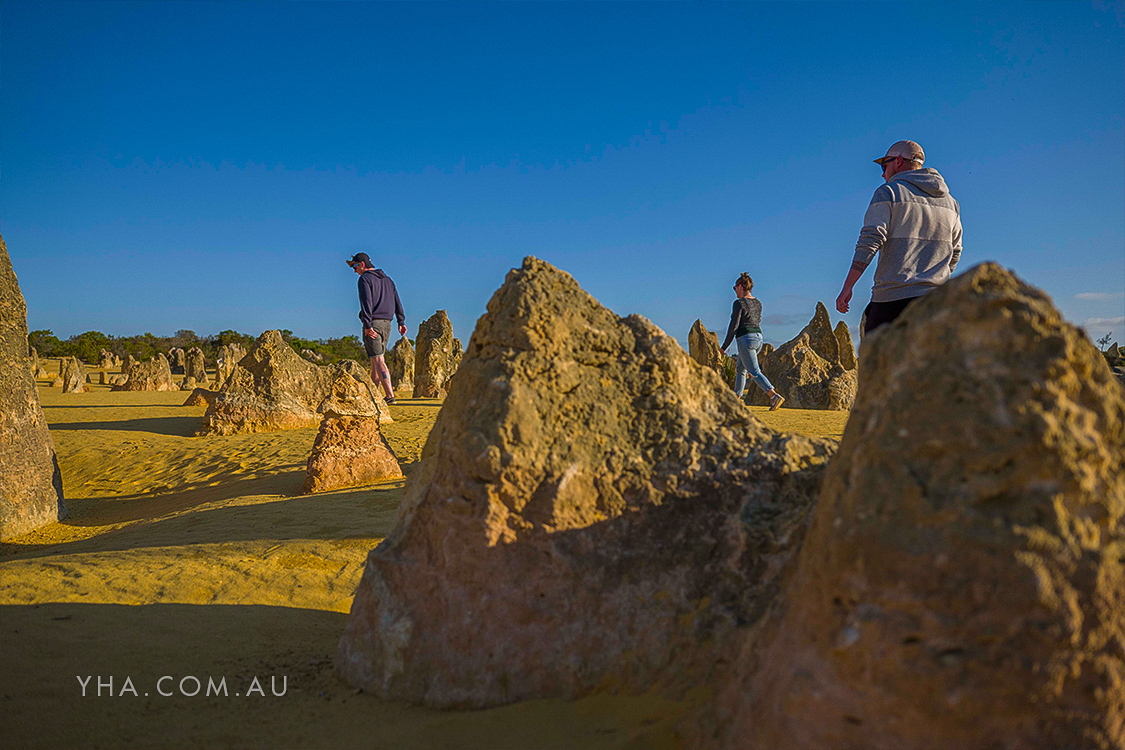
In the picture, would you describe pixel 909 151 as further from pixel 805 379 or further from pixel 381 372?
pixel 805 379

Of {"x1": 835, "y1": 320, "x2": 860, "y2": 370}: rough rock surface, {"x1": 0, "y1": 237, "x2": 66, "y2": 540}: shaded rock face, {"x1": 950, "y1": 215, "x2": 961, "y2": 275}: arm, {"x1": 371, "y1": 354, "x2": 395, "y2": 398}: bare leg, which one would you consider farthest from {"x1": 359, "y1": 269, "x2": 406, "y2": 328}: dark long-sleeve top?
{"x1": 835, "y1": 320, "x2": 860, "y2": 370}: rough rock surface

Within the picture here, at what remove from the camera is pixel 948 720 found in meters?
1.21

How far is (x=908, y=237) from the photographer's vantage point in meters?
3.58

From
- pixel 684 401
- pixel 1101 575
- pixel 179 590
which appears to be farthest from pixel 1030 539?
pixel 179 590

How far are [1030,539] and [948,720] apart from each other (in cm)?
38

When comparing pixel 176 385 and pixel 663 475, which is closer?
pixel 663 475

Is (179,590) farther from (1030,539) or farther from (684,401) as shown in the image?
(1030,539)

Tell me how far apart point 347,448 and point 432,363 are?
496 inches

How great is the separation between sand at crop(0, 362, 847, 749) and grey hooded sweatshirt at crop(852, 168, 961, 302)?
278cm

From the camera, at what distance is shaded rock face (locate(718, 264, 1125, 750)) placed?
1.21m

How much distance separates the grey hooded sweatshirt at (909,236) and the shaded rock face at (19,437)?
277 inches

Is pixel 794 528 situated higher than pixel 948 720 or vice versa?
pixel 794 528

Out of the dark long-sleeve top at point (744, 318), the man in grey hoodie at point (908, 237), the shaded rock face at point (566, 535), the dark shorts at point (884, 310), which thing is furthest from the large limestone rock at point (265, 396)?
the shaded rock face at point (566, 535)

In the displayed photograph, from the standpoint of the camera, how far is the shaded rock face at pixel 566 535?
6.36 ft
